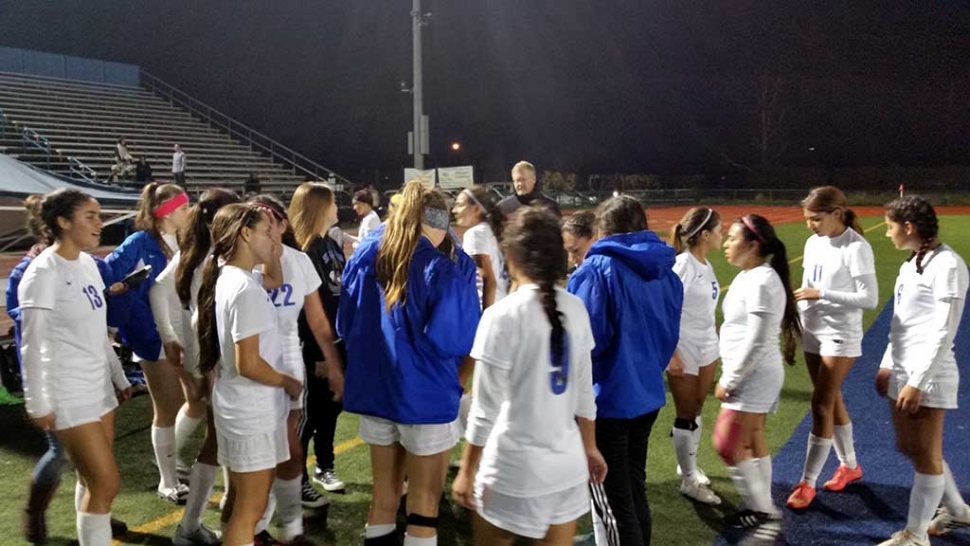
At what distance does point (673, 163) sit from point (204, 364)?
2374 inches

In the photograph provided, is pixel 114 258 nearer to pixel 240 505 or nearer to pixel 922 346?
pixel 240 505

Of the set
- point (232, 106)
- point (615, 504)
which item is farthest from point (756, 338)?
point (232, 106)

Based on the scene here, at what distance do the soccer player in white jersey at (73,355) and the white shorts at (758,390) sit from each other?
2918 mm

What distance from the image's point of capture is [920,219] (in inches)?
140

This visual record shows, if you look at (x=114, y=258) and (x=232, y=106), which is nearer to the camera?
(x=114, y=258)

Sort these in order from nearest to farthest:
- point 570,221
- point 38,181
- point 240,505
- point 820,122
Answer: point 240,505 < point 570,221 < point 38,181 < point 820,122

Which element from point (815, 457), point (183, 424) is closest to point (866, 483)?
point (815, 457)

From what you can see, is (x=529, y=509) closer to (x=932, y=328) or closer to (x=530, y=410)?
(x=530, y=410)

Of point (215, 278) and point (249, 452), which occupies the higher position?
point (215, 278)

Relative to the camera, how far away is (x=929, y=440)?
11.5 ft

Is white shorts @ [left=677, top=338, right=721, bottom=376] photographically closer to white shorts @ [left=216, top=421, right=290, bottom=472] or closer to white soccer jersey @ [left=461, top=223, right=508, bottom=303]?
white soccer jersey @ [left=461, top=223, right=508, bottom=303]

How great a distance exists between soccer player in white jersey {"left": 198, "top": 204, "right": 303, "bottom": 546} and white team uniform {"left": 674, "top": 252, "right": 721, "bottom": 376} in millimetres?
2393

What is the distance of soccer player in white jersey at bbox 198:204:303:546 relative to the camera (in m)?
2.76

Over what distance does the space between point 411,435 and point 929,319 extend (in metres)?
2.57
